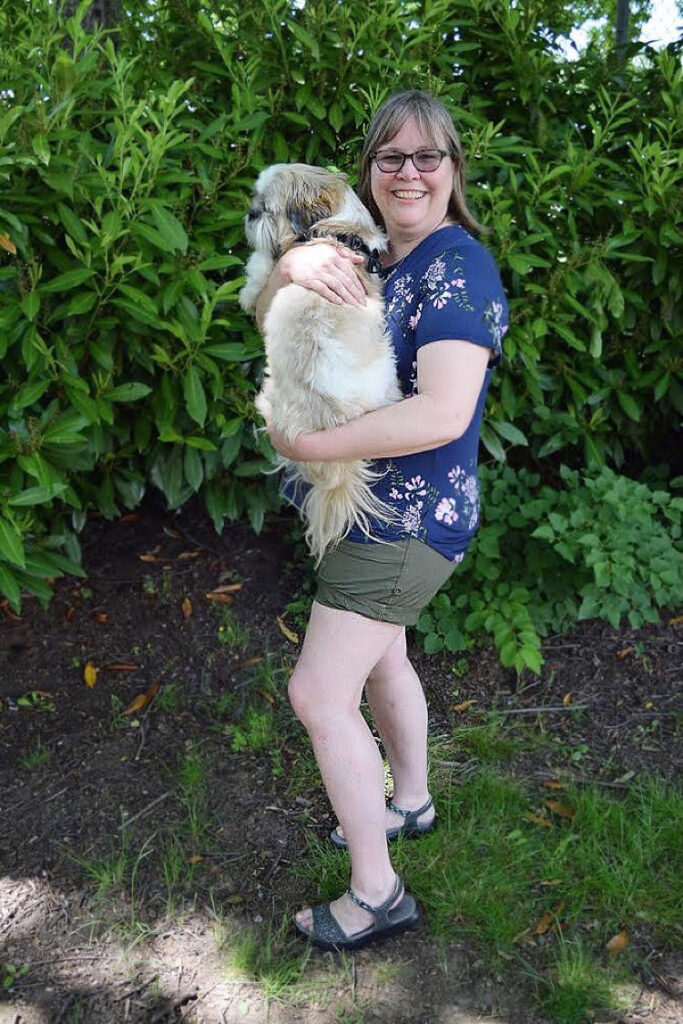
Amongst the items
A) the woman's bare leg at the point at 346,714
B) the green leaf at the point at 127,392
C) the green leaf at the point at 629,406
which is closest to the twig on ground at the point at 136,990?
the woman's bare leg at the point at 346,714

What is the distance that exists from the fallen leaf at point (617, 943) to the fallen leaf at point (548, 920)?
0.17 metres

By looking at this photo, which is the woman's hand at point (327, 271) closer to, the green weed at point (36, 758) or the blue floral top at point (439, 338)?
the blue floral top at point (439, 338)

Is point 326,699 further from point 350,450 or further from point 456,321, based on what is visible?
point 456,321

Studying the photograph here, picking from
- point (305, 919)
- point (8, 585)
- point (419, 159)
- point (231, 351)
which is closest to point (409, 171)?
point (419, 159)

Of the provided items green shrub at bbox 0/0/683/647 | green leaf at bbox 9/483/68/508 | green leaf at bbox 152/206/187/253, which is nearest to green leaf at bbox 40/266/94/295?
green shrub at bbox 0/0/683/647

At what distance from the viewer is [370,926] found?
276cm

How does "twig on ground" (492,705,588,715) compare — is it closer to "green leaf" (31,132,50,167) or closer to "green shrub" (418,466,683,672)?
"green shrub" (418,466,683,672)

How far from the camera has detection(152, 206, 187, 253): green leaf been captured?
3.11 meters

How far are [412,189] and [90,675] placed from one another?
2425 millimetres

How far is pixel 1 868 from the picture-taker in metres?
3.05

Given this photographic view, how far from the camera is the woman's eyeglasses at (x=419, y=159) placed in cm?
233

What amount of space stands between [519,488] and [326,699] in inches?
78.9

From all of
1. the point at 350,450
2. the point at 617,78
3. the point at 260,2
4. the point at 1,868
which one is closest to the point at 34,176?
the point at 260,2

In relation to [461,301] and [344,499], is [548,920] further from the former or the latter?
[461,301]
